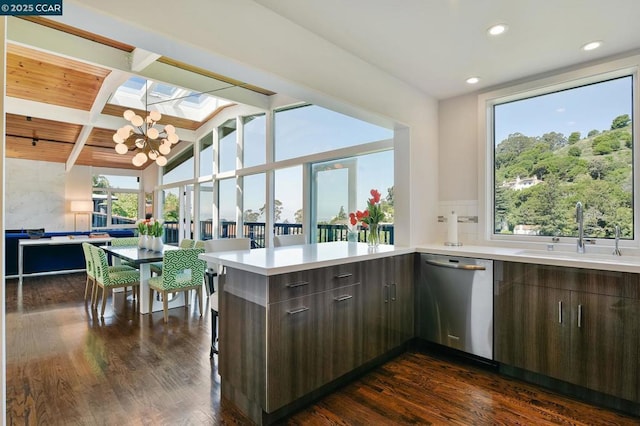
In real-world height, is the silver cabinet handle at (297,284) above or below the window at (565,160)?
below

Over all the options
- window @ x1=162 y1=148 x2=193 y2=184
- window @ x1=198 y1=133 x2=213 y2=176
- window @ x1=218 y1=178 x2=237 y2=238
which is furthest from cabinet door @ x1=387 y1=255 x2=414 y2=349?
window @ x1=162 y1=148 x2=193 y2=184

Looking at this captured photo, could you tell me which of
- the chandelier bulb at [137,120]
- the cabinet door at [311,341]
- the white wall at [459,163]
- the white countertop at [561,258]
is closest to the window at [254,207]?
the chandelier bulb at [137,120]

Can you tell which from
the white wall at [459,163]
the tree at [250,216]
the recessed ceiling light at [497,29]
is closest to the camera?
the recessed ceiling light at [497,29]

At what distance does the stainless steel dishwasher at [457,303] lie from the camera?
2.70 m

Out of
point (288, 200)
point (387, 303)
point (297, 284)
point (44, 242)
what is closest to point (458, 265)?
point (387, 303)

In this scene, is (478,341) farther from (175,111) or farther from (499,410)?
(175,111)

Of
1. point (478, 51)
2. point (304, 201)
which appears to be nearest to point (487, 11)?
point (478, 51)

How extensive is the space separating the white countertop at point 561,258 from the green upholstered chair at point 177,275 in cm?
271

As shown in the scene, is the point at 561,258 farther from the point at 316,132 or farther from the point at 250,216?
the point at 250,216

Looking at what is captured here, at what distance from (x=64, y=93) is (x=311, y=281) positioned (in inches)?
228

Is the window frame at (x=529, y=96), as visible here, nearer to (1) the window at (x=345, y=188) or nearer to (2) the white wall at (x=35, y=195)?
(1) the window at (x=345, y=188)

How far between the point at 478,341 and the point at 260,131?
16.5 ft

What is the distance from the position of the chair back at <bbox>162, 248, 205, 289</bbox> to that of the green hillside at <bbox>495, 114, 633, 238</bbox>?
3514 millimetres

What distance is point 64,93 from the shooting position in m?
5.29
